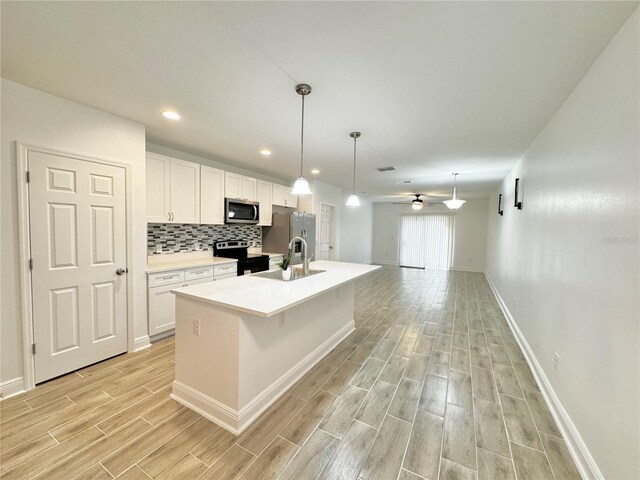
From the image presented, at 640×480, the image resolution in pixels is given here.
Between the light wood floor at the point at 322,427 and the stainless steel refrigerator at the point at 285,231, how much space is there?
253cm

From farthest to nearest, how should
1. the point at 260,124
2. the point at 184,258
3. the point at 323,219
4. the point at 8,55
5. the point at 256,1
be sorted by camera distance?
the point at 323,219, the point at 184,258, the point at 260,124, the point at 8,55, the point at 256,1

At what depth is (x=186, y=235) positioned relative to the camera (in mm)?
3936

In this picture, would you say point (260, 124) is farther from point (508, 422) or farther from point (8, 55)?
point (508, 422)

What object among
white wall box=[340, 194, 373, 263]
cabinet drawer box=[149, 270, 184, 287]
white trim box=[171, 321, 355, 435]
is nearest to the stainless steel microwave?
cabinet drawer box=[149, 270, 184, 287]

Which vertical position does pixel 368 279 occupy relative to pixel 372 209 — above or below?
below

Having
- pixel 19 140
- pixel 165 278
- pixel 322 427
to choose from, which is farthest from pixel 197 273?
pixel 322 427

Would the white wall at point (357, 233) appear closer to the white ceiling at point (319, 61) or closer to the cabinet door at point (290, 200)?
the cabinet door at point (290, 200)

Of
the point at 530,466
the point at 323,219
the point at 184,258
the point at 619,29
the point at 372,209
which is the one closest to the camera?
the point at 619,29

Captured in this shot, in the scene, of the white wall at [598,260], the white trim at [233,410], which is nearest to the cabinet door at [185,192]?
the white trim at [233,410]

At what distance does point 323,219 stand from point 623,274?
18.1 ft

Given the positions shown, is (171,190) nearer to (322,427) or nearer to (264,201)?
(264,201)

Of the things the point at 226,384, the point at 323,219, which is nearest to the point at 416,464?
the point at 226,384

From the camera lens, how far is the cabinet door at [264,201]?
4.75 metres

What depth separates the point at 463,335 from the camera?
3.41 m
